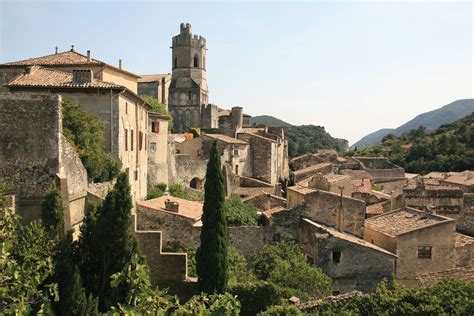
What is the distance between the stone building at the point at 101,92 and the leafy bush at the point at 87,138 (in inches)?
38.5

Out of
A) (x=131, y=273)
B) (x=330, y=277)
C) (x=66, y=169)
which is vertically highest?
(x=66, y=169)

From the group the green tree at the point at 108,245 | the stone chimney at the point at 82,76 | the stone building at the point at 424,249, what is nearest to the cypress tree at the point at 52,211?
the green tree at the point at 108,245

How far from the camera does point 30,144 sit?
1441cm

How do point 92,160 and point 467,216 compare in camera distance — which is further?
point 467,216

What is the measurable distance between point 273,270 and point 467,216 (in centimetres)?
1428

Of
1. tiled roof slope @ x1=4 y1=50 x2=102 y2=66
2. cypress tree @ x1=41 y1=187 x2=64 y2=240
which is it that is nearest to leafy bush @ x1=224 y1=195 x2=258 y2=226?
tiled roof slope @ x1=4 y1=50 x2=102 y2=66

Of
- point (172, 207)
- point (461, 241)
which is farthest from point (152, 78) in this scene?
point (461, 241)

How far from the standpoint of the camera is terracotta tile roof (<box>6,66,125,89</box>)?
794 inches

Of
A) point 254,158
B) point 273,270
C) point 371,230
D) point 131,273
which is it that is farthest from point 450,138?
point 131,273

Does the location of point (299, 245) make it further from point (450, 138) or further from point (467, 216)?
point (450, 138)

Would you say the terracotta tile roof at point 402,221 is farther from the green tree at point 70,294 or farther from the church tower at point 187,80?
the church tower at point 187,80

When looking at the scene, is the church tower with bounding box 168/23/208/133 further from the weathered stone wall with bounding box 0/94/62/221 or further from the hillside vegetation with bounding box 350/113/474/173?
the weathered stone wall with bounding box 0/94/62/221

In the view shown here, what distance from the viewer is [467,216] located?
28297 millimetres

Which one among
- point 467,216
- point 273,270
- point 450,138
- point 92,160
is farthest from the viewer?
point 450,138
